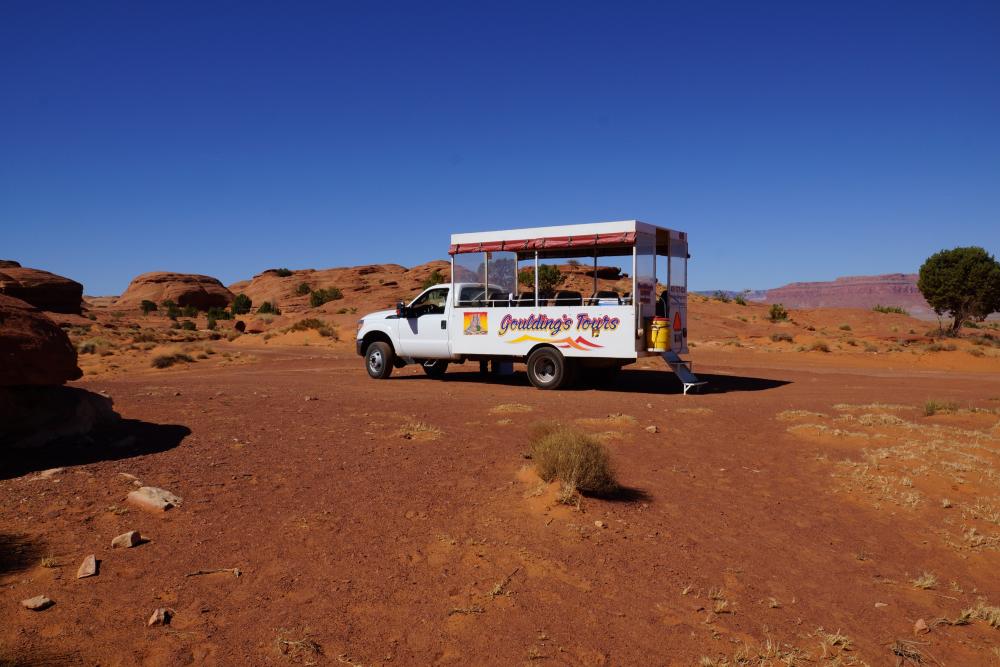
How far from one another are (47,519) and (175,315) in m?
59.5

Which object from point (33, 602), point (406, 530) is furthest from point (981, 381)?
point (33, 602)

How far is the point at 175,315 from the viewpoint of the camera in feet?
197

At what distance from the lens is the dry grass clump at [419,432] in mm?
9031

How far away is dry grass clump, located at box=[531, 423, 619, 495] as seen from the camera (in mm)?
6707

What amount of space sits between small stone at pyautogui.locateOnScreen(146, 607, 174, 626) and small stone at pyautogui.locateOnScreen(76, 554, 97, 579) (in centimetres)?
79

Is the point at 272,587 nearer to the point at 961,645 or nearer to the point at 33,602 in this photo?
the point at 33,602

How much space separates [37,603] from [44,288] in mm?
52874

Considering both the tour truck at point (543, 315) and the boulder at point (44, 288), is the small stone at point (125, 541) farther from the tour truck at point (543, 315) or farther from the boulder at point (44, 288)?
the boulder at point (44, 288)

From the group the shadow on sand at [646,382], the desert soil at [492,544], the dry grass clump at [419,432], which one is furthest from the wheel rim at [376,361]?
the dry grass clump at [419,432]

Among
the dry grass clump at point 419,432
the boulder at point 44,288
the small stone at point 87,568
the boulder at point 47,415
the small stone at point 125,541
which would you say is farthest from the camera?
the boulder at point 44,288

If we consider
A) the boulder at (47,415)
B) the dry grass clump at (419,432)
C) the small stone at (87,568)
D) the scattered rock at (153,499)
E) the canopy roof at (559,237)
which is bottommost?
the small stone at (87,568)

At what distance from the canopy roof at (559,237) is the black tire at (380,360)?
2.95 meters

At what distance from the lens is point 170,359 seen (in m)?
23.9

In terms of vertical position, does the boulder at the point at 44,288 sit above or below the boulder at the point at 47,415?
above
